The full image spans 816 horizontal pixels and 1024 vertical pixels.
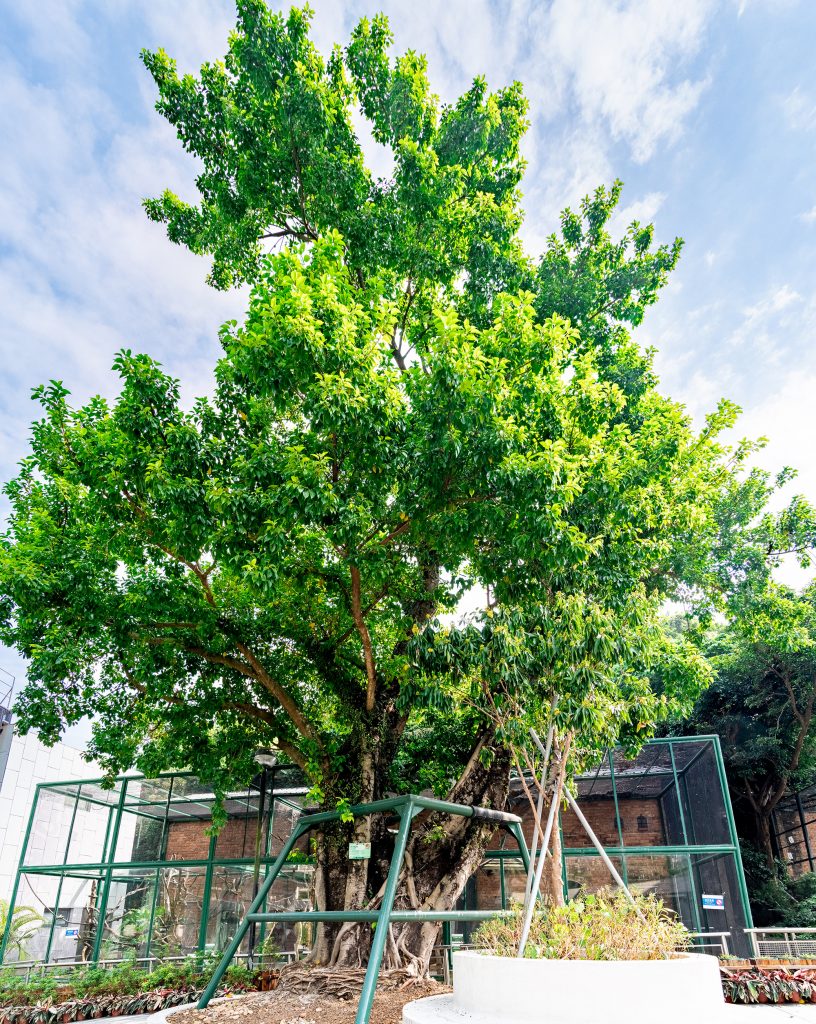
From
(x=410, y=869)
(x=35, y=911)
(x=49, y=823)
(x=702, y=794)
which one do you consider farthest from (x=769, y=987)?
(x=35, y=911)

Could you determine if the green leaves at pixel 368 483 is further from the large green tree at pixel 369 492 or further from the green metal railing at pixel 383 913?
the green metal railing at pixel 383 913

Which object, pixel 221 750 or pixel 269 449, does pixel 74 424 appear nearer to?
pixel 269 449

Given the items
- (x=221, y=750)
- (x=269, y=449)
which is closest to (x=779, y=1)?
(x=269, y=449)

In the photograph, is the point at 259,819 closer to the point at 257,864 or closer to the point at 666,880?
the point at 257,864

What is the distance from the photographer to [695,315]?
11.6 meters

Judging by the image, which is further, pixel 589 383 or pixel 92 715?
pixel 92 715

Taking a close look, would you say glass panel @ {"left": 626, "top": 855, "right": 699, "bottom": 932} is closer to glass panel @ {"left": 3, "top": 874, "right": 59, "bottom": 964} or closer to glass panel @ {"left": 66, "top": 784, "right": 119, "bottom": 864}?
glass panel @ {"left": 66, "top": 784, "right": 119, "bottom": 864}

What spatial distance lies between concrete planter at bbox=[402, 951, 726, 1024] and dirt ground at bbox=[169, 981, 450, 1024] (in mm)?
1766

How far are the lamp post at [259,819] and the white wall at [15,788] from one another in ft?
26.6

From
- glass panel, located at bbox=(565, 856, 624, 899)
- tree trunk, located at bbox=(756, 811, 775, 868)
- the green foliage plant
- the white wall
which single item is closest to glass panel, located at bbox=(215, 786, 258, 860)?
the green foliage plant

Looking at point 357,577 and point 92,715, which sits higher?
point 357,577

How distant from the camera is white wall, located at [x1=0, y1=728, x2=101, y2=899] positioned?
1831 cm

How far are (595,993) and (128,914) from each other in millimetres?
13415

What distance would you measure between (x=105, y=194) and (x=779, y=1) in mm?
10605
